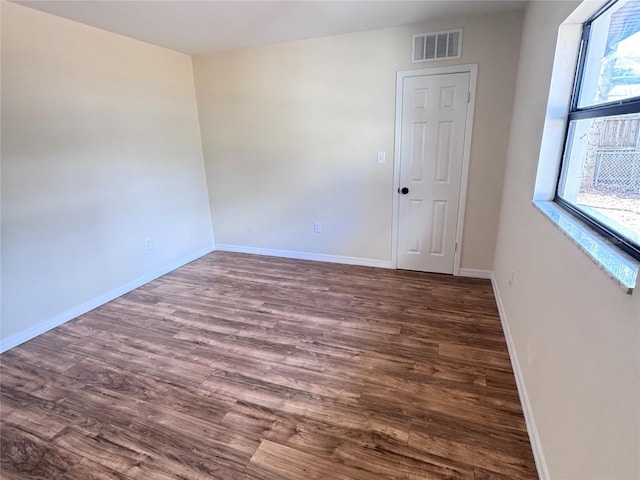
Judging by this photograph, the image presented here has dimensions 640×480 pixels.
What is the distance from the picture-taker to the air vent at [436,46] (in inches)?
116

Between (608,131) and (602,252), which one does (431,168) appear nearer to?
(608,131)

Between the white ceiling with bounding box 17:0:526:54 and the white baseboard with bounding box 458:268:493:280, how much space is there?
7.67ft

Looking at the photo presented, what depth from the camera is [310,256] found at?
4.15 meters

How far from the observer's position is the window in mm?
1147

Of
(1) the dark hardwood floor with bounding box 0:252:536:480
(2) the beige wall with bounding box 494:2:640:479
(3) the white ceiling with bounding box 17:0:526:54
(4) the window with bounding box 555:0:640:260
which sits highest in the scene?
(3) the white ceiling with bounding box 17:0:526:54

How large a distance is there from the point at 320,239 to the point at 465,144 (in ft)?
6.17

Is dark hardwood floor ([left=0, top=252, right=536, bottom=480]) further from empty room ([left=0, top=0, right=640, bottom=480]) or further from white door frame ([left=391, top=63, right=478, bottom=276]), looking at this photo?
white door frame ([left=391, top=63, right=478, bottom=276])

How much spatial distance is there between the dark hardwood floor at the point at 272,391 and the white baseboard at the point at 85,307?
0.08 m

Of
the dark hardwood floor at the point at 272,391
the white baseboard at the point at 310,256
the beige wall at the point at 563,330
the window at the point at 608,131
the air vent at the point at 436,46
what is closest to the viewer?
the beige wall at the point at 563,330

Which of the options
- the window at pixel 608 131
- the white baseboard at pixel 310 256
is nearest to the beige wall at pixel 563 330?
the window at pixel 608 131

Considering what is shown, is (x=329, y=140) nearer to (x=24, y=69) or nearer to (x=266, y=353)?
(x=266, y=353)

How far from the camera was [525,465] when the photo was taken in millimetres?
1458

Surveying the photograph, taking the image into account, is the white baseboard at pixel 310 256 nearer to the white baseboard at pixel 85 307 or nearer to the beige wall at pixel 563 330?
the white baseboard at pixel 85 307

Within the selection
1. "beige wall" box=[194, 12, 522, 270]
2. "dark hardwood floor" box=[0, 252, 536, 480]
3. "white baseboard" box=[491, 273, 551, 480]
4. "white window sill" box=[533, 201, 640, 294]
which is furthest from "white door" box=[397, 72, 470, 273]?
"white window sill" box=[533, 201, 640, 294]
